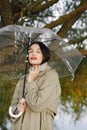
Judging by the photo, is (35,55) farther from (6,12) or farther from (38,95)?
(6,12)

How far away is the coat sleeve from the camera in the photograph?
6.27 feet

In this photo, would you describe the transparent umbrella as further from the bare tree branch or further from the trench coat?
the bare tree branch

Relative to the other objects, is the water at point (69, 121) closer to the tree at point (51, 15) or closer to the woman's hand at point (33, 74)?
the tree at point (51, 15)

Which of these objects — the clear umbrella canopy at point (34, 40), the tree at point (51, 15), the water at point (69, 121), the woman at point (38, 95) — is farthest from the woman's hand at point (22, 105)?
the water at point (69, 121)

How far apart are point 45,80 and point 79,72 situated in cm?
392

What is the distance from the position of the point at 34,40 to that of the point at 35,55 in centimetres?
23

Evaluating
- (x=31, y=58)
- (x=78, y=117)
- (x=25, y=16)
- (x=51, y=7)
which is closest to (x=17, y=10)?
(x=25, y=16)

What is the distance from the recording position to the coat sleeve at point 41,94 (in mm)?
1911

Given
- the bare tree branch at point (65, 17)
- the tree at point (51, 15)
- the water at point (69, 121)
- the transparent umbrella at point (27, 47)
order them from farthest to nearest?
the water at point (69, 121), the tree at point (51, 15), the bare tree branch at point (65, 17), the transparent umbrella at point (27, 47)

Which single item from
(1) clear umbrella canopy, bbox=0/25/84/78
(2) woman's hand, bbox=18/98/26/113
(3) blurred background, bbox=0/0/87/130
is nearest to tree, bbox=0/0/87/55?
(3) blurred background, bbox=0/0/87/130

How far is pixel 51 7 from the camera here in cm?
388

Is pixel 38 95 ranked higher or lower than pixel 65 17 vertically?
higher

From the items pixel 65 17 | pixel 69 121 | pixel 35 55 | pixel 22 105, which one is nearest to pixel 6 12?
pixel 65 17

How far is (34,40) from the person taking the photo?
2.21 meters
